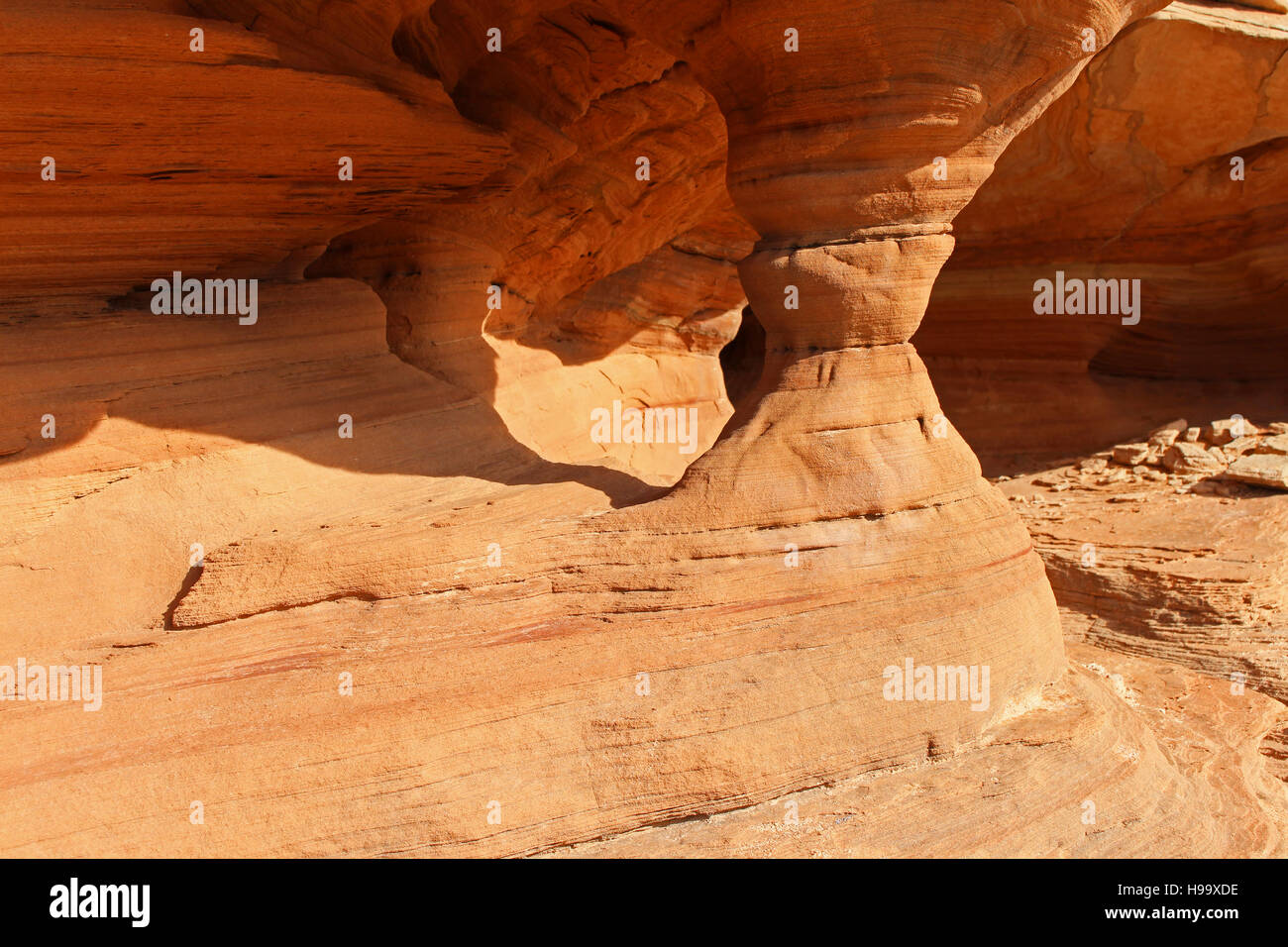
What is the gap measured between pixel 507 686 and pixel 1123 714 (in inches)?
121

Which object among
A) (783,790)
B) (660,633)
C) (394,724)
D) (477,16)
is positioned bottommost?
(783,790)

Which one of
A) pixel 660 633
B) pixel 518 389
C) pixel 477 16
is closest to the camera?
pixel 660 633

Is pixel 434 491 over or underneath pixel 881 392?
underneath

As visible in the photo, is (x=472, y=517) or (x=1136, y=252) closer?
(x=472, y=517)

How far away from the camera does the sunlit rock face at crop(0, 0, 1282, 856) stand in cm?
424

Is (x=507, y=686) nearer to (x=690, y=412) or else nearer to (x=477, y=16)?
(x=477, y=16)

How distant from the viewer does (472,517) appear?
4.89m

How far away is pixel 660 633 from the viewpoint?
15.0 ft

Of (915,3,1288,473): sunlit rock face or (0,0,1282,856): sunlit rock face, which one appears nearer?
(0,0,1282,856): sunlit rock face

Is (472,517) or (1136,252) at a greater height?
(1136,252)

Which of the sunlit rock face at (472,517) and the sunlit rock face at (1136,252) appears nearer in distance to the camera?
the sunlit rock face at (472,517)

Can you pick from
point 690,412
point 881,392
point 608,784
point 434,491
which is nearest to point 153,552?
point 434,491

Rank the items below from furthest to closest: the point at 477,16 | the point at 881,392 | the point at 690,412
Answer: the point at 690,412, the point at 477,16, the point at 881,392

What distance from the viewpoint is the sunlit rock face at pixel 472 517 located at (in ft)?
13.9
